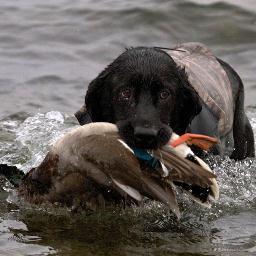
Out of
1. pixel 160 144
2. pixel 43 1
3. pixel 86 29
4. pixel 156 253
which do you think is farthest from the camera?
pixel 43 1

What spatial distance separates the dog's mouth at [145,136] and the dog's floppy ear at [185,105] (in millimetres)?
725

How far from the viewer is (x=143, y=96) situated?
459 cm

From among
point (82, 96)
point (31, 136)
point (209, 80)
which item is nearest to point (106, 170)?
point (209, 80)

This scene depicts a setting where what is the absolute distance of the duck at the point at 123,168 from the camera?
156 inches

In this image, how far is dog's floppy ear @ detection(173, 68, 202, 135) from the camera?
16.2 ft

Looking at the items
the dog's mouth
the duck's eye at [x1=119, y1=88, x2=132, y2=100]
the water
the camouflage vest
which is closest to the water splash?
the water

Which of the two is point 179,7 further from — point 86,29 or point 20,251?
point 20,251

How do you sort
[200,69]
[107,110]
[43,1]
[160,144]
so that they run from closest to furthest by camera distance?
1. [160,144]
2. [107,110]
3. [200,69]
4. [43,1]

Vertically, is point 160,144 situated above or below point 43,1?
above

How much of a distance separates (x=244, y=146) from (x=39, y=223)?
6.45 feet

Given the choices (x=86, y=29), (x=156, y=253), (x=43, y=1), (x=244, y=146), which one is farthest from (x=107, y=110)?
(x=43, y=1)

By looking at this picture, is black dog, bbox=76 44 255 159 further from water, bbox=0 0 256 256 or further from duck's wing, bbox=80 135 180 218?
water, bbox=0 0 256 256

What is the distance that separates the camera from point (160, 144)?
13.2 ft

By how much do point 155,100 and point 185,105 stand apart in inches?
17.1
